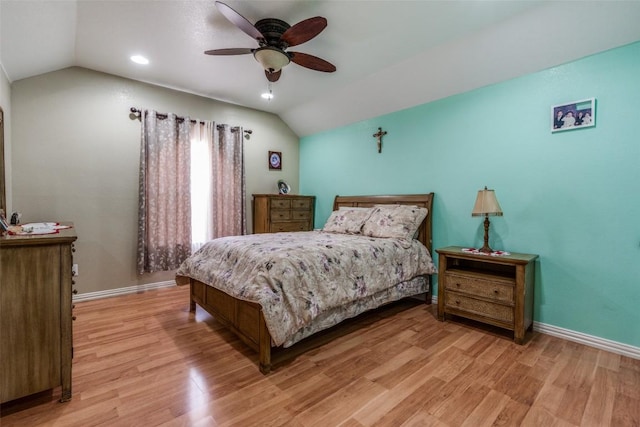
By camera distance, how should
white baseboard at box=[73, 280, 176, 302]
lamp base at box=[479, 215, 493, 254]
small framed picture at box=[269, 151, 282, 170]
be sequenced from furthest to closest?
1. small framed picture at box=[269, 151, 282, 170]
2. white baseboard at box=[73, 280, 176, 302]
3. lamp base at box=[479, 215, 493, 254]

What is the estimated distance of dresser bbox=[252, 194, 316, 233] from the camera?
4.46 meters

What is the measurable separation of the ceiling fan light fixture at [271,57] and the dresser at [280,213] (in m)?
2.23

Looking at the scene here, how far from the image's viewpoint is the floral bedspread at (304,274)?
2.00m

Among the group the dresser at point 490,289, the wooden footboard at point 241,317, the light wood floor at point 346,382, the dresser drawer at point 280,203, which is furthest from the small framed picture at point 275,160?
the dresser at point 490,289

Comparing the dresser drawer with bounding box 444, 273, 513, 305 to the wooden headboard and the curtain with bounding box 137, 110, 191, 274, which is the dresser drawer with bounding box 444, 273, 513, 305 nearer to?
the wooden headboard

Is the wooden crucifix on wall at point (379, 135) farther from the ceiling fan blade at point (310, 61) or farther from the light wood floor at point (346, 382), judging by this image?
the light wood floor at point (346, 382)

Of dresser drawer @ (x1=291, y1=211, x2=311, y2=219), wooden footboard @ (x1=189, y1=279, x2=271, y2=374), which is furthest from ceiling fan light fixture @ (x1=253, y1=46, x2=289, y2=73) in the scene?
dresser drawer @ (x1=291, y1=211, x2=311, y2=219)

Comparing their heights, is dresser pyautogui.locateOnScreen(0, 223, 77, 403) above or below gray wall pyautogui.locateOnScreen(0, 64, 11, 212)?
below

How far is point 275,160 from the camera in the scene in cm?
502

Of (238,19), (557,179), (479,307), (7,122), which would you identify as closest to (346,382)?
(479,307)

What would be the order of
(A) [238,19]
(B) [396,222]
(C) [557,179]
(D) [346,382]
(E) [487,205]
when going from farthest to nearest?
(B) [396,222]
(E) [487,205]
(C) [557,179]
(A) [238,19]
(D) [346,382]

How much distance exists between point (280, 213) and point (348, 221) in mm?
1324

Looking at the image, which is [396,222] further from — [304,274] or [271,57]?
[271,57]

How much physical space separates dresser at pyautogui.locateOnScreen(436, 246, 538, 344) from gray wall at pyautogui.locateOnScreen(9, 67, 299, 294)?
11.7ft
